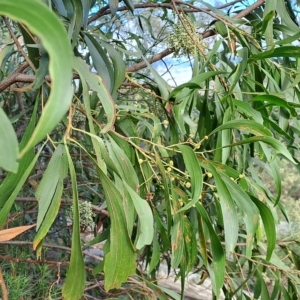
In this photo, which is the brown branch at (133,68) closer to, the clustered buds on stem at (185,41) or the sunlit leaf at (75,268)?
the clustered buds on stem at (185,41)

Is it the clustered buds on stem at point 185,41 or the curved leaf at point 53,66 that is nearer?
the curved leaf at point 53,66

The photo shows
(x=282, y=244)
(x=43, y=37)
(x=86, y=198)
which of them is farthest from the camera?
(x=86, y=198)

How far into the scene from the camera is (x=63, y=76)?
20 cm

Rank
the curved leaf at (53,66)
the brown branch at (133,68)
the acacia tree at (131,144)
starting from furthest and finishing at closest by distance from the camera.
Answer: the brown branch at (133,68), the acacia tree at (131,144), the curved leaf at (53,66)

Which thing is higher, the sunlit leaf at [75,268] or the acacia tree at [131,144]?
the acacia tree at [131,144]

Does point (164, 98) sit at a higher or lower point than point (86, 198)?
higher

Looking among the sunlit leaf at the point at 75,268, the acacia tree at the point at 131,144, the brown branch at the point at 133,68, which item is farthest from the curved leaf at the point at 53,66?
the brown branch at the point at 133,68

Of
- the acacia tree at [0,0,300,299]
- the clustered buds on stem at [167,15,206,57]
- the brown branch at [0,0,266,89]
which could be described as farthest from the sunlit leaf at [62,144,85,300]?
the clustered buds on stem at [167,15,206,57]

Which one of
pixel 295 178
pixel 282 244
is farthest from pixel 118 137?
pixel 295 178

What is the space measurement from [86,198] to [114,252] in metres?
1.04

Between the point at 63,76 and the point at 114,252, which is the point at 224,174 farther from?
the point at 63,76

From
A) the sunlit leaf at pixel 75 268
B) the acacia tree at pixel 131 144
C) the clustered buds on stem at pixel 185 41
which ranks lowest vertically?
the sunlit leaf at pixel 75 268

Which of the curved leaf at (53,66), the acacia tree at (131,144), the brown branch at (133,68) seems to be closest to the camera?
the curved leaf at (53,66)

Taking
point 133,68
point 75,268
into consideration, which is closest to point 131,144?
point 75,268
